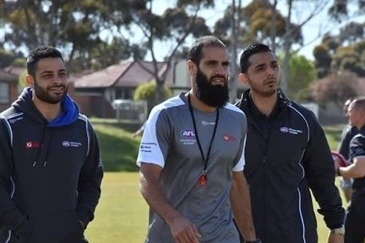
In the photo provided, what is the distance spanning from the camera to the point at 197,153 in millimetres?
6012

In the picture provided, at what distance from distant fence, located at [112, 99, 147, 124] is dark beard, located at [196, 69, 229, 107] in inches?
2209

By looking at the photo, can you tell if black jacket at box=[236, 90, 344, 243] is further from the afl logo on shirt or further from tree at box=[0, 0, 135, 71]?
tree at box=[0, 0, 135, 71]

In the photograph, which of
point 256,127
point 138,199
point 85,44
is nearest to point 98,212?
point 138,199

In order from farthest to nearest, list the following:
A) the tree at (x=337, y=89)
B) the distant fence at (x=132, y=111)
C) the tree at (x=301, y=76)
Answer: the tree at (x=301, y=76) → the tree at (x=337, y=89) → the distant fence at (x=132, y=111)

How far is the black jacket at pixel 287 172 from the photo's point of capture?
22.4 feet

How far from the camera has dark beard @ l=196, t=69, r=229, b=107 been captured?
6.07 meters

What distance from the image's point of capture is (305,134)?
698cm

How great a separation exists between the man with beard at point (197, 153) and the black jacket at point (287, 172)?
2.22 ft

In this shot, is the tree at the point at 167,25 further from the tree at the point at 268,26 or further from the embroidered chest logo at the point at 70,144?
the embroidered chest logo at the point at 70,144

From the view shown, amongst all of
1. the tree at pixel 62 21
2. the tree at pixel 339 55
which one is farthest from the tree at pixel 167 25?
the tree at pixel 339 55

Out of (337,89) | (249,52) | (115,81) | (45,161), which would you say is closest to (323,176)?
(249,52)

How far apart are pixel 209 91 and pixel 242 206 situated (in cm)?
90

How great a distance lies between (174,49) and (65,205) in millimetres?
50851

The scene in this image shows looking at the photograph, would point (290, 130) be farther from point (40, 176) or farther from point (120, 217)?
point (120, 217)
